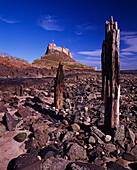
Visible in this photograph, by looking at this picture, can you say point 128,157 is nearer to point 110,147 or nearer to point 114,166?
point 110,147

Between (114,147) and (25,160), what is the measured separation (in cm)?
283

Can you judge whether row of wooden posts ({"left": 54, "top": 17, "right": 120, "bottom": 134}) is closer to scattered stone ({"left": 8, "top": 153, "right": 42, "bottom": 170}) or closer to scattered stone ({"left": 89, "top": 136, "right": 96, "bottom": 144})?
scattered stone ({"left": 89, "top": 136, "right": 96, "bottom": 144})

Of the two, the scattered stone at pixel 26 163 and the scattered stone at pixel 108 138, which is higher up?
the scattered stone at pixel 108 138

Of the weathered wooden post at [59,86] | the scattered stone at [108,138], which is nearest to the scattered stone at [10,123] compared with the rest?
the weathered wooden post at [59,86]

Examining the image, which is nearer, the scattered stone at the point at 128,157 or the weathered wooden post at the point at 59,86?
the scattered stone at the point at 128,157

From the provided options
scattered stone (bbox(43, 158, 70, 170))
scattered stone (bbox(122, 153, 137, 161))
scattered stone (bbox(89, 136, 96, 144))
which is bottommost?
scattered stone (bbox(122, 153, 137, 161))

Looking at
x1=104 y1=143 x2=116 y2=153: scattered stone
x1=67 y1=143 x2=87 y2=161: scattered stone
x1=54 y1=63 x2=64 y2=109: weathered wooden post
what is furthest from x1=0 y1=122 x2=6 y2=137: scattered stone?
x1=104 y1=143 x2=116 y2=153: scattered stone

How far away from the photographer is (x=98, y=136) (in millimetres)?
4898

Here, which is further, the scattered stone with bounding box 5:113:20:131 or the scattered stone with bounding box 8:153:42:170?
the scattered stone with bounding box 5:113:20:131

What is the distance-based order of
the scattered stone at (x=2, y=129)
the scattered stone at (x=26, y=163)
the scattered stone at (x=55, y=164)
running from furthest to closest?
the scattered stone at (x=2, y=129) → the scattered stone at (x=55, y=164) → the scattered stone at (x=26, y=163)

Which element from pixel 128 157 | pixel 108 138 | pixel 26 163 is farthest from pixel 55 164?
pixel 128 157

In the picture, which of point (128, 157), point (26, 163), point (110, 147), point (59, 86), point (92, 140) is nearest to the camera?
point (26, 163)

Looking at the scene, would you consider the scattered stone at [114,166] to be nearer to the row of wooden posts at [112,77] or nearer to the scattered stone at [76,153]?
the scattered stone at [76,153]

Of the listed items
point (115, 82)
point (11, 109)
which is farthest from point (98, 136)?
point (11, 109)
